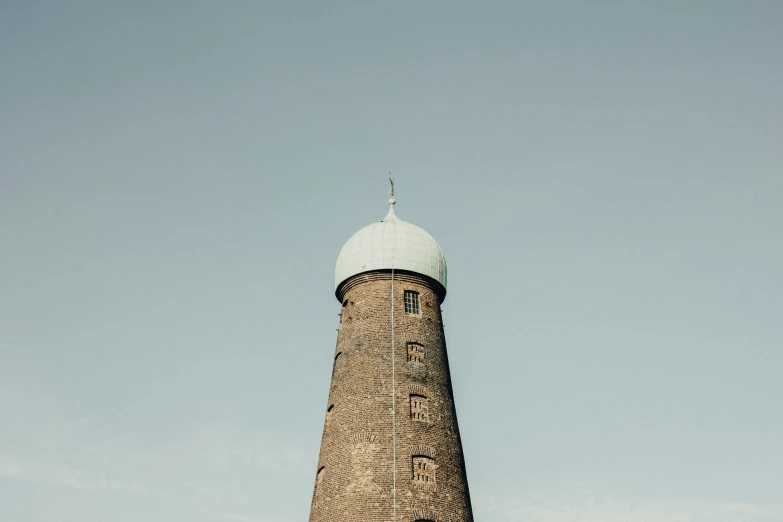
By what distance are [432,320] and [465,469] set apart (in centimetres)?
578

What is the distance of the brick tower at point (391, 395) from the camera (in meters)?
26.1

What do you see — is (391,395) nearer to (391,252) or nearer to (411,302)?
(411,302)

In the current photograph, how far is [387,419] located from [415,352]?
10.2 feet

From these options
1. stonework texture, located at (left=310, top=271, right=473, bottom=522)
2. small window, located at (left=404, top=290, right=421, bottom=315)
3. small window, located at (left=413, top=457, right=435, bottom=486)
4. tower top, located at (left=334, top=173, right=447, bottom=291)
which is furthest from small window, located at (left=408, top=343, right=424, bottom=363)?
small window, located at (left=413, top=457, right=435, bottom=486)

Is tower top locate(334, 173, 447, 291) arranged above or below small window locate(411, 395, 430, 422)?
above

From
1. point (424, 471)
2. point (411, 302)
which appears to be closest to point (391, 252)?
point (411, 302)

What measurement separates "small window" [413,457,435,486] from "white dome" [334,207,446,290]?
759cm

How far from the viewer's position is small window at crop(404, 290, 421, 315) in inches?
1193

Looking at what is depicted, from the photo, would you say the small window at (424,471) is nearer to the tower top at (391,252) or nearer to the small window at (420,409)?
the small window at (420,409)

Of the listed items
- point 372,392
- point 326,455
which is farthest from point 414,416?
point 326,455

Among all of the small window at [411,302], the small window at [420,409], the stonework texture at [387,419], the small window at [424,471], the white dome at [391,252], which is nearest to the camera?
the stonework texture at [387,419]

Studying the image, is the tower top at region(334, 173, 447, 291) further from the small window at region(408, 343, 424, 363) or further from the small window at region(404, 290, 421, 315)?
the small window at region(408, 343, 424, 363)

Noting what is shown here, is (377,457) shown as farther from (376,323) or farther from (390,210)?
(390,210)

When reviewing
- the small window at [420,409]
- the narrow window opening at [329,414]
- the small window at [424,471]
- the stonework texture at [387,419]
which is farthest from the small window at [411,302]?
the small window at [424,471]
